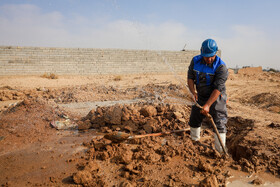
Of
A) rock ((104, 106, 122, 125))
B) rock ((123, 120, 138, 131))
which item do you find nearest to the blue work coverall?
rock ((123, 120, 138, 131))

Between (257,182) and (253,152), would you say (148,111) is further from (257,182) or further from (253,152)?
(257,182)

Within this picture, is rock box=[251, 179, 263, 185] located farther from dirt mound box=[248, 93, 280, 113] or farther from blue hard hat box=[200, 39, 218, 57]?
dirt mound box=[248, 93, 280, 113]

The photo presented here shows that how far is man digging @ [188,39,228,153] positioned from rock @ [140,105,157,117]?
1148 mm

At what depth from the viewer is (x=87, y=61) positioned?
46.8 feet

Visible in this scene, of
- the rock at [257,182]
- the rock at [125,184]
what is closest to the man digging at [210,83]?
the rock at [257,182]

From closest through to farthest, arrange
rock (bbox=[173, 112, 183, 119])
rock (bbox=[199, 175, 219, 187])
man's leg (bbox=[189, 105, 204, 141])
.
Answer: rock (bbox=[199, 175, 219, 187]) < man's leg (bbox=[189, 105, 204, 141]) < rock (bbox=[173, 112, 183, 119])

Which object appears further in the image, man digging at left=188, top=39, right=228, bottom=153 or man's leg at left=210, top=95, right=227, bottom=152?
man's leg at left=210, top=95, right=227, bottom=152

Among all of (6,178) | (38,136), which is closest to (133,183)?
(6,178)

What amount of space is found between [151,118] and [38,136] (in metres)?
2.42

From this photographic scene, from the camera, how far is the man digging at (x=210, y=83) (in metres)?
3.04

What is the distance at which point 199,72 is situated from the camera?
3.27 metres

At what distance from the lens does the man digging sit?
3045 millimetres

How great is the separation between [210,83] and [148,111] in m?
1.70

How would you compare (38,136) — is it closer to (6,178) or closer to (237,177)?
(6,178)
